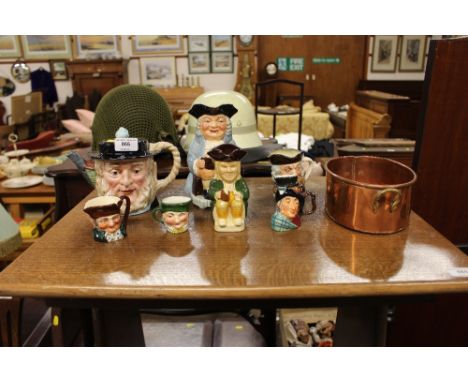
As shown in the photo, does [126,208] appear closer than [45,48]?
Yes

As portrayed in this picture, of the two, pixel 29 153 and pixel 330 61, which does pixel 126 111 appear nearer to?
pixel 29 153

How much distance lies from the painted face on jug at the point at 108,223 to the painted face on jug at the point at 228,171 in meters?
0.26

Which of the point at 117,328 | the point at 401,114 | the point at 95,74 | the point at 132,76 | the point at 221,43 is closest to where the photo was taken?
the point at 117,328

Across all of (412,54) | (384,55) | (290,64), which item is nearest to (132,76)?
(290,64)

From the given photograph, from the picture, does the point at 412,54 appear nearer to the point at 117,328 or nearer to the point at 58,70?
the point at 58,70

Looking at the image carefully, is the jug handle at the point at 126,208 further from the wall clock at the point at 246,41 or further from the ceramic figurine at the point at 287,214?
the wall clock at the point at 246,41

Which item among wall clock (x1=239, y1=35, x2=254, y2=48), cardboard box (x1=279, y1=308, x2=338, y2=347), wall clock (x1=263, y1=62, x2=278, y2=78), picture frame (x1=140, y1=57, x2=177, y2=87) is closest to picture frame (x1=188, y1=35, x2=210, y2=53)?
picture frame (x1=140, y1=57, x2=177, y2=87)

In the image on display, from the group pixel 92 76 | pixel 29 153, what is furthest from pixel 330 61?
pixel 29 153

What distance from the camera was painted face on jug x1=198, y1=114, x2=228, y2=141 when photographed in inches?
41.0

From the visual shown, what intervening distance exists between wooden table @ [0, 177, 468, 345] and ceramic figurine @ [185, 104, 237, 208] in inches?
5.5

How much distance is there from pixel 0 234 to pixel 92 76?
5.45 meters

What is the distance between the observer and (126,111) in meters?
1.48

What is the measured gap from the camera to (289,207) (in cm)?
93

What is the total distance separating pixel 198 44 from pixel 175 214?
227 inches
